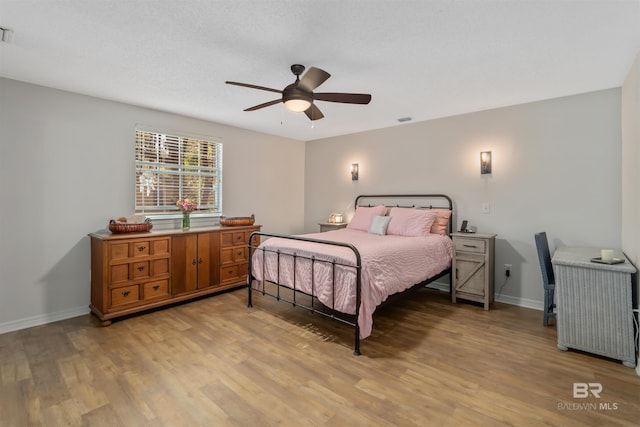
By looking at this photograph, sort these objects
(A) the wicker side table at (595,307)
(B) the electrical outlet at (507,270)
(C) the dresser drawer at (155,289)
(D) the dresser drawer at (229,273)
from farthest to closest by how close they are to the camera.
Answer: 1. (D) the dresser drawer at (229,273)
2. (B) the electrical outlet at (507,270)
3. (C) the dresser drawer at (155,289)
4. (A) the wicker side table at (595,307)

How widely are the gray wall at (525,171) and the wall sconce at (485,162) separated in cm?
7

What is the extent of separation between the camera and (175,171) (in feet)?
14.2

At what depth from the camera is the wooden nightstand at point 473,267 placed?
366 centimetres

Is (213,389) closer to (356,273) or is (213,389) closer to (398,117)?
(356,273)

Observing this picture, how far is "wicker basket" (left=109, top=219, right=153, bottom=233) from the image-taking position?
3381 mm

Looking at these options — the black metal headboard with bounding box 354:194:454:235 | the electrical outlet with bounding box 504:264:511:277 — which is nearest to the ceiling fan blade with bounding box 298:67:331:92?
the black metal headboard with bounding box 354:194:454:235

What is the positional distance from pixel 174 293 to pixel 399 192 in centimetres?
364

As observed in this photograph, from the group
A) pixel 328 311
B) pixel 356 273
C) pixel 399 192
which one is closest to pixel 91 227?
pixel 328 311

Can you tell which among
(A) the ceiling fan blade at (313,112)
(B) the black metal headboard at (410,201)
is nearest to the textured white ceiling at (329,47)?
(A) the ceiling fan blade at (313,112)

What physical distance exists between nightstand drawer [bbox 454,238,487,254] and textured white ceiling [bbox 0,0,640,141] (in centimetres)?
176

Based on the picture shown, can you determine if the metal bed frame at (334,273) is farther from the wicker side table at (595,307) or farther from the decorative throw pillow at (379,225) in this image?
the wicker side table at (595,307)

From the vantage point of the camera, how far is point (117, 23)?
209 cm

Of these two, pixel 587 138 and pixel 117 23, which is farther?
pixel 587 138

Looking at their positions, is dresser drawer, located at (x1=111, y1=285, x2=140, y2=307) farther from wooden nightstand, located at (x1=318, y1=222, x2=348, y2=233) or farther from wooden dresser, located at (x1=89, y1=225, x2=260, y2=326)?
wooden nightstand, located at (x1=318, y1=222, x2=348, y2=233)
